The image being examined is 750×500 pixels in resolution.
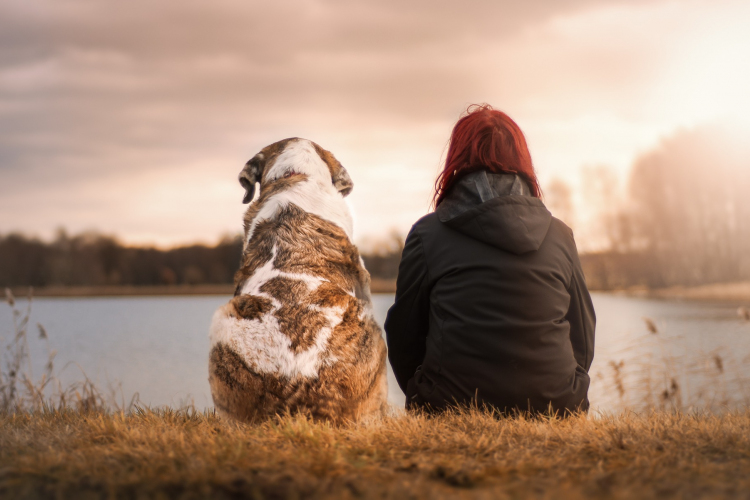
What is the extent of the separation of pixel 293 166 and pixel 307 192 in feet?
1.24

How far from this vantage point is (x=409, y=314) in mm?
3721

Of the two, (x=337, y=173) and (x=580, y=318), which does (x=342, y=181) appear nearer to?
(x=337, y=173)

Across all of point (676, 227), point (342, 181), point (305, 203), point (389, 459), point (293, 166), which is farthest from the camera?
point (676, 227)

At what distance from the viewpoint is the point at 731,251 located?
2791cm

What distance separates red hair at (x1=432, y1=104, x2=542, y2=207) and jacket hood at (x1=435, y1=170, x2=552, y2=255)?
0.14 metres

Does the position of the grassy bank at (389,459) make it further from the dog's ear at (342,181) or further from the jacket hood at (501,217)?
the dog's ear at (342,181)

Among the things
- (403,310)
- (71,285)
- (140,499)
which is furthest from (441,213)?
(71,285)

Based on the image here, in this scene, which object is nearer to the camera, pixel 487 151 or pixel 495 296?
pixel 495 296

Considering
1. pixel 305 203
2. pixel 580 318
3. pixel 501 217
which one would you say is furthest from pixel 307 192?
pixel 580 318

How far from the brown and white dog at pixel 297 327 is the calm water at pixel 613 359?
1966 millimetres

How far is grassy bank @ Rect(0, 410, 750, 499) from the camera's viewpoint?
2.08 meters

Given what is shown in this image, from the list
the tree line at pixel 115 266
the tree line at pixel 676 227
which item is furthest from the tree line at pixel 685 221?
the tree line at pixel 115 266

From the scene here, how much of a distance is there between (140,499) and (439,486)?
1.12m

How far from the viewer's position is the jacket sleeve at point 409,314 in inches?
141
